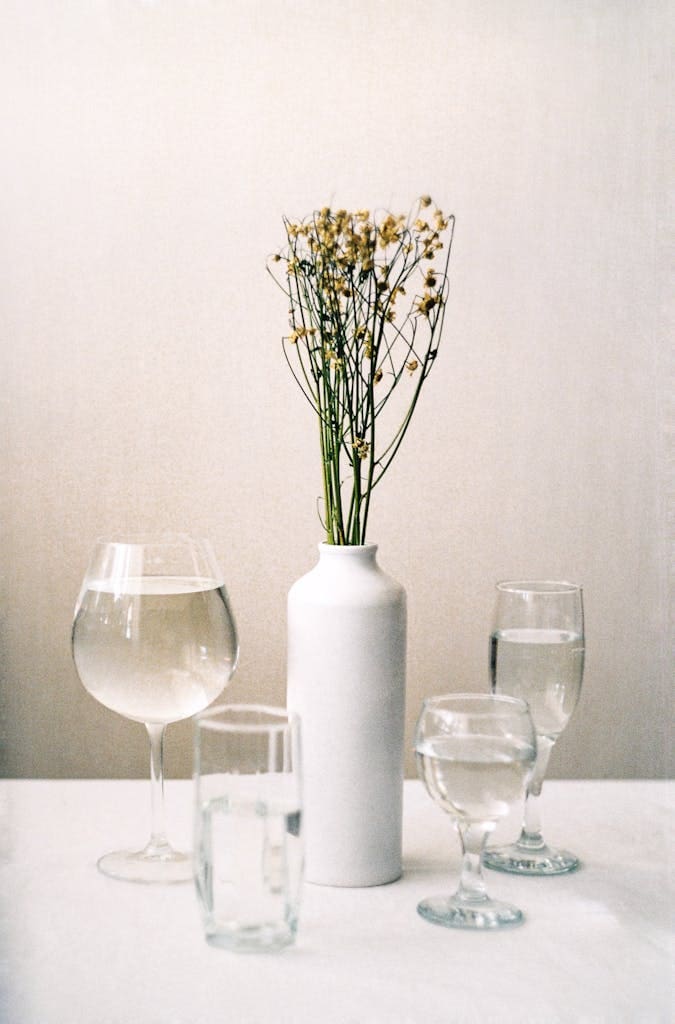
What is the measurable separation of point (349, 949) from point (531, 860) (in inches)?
9.3

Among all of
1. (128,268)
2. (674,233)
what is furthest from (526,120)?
(128,268)

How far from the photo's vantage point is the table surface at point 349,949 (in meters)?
0.72

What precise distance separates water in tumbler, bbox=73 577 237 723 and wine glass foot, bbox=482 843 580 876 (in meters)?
0.28

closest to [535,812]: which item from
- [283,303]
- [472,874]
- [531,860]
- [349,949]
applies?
[531,860]

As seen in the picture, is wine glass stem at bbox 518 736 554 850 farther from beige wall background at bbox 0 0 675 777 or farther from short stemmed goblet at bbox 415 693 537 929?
beige wall background at bbox 0 0 675 777

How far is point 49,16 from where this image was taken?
6.16ft

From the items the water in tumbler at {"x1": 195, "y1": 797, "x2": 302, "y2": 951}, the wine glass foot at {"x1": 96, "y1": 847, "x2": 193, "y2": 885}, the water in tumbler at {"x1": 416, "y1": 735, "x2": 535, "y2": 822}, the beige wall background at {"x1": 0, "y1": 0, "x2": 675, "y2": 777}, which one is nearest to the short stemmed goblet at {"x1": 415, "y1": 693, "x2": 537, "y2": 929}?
the water in tumbler at {"x1": 416, "y1": 735, "x2": 535, "y2": 822}

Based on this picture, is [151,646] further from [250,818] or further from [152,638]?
[250,818]

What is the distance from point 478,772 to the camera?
2.62 ft

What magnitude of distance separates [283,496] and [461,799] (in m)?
1.14

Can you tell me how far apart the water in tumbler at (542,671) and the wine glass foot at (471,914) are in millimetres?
171

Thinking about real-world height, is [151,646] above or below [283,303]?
below

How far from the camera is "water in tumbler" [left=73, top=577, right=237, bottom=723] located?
3.04ft

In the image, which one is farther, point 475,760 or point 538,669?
point 538,669
